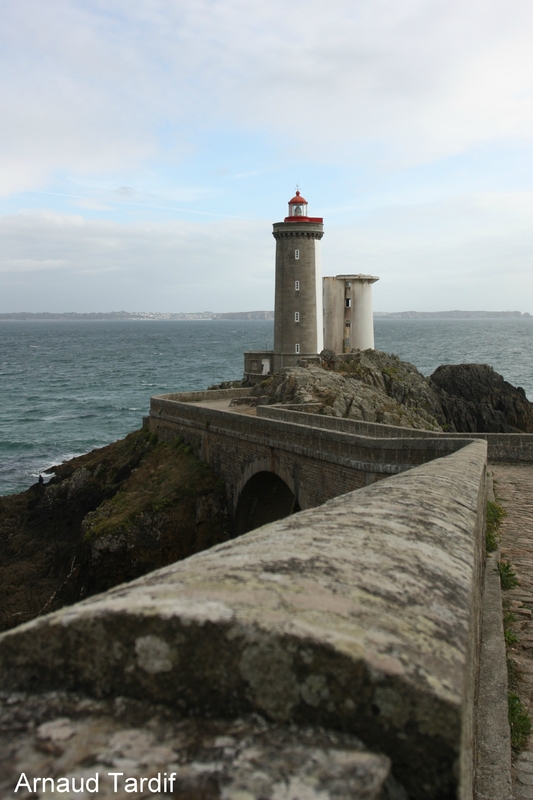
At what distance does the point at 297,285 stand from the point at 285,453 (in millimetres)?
20350

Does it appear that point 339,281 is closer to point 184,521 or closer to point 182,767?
point 184,521

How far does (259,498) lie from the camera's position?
2084 cm

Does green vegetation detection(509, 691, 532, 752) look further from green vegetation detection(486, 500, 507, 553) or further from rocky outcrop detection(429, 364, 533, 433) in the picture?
rocky outcrop detection(429, 364, 533, 433)

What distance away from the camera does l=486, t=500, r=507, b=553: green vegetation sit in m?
7.91

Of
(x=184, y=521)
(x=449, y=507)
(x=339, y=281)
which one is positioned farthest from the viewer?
(x=339, y=281)

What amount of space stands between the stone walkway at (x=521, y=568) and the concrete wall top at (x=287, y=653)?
2317 millimetres

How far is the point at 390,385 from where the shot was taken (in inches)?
1355

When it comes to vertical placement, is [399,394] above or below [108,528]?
above

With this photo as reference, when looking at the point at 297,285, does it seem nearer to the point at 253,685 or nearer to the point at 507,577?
the point at 507,577

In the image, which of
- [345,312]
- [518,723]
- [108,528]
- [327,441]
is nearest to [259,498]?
[108,528]

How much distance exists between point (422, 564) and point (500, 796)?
5.74 feet

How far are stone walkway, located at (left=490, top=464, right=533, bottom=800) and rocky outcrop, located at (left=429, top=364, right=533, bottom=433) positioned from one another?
Answer: 26.2 m

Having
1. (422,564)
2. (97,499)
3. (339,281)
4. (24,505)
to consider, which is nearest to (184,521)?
(97,499)

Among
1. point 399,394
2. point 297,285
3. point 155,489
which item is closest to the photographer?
point 155,489
